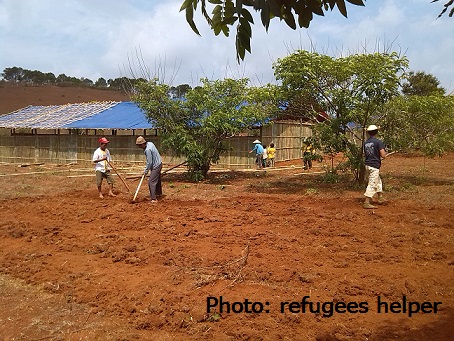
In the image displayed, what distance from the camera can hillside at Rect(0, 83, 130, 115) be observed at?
4428 cm

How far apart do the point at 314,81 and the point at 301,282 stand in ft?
24.8

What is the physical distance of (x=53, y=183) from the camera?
13570 millimetres

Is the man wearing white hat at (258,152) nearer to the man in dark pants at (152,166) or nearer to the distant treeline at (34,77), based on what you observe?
the man in dark pants at (152,166)

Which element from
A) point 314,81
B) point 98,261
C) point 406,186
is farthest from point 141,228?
point 406,186

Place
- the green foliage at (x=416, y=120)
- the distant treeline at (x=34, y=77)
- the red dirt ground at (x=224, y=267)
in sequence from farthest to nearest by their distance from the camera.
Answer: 1. the distant treeline at (x=34, y=77)
2. the green foliage at (x=416, y=120)
3. the red dirt ground at (x=224, y=267)

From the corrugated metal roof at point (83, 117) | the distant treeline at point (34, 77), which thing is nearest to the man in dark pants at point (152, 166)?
the corrugated metal roof at point (83, 117)

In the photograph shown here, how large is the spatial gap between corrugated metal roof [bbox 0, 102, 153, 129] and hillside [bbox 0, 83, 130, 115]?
621 inches

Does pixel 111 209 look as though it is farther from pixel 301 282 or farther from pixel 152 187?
pixel 301 282

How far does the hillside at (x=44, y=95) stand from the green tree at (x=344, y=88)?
33416 mm

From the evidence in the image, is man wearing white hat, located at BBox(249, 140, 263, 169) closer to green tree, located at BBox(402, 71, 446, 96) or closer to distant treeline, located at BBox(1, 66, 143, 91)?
green tree, located at BBox(402, 71, 446, 96)

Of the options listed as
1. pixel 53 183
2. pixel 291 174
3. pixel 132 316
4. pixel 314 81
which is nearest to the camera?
pixel 132 316

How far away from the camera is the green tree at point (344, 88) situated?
986 cm

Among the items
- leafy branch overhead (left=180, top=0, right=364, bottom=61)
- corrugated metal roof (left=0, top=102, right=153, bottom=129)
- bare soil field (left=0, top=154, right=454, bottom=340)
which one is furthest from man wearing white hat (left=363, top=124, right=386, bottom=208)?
corrugated metal roof (left=0, top=102, right=153, bottom=129)

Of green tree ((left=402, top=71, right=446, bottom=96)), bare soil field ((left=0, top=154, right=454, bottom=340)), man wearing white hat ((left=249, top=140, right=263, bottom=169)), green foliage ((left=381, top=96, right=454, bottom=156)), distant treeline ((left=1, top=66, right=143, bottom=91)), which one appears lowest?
bare soil field ((left=0, top=154, right=454, bottom=340))
